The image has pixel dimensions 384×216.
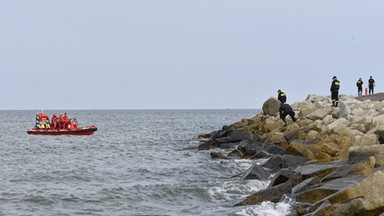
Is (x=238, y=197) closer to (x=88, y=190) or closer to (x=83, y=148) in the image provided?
(x=88, y=190)

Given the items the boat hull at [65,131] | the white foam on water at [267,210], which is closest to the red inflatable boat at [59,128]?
the boat hull at [65,131]

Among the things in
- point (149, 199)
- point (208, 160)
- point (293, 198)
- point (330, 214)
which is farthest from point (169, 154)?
point (330, 214)

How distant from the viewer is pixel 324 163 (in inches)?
511

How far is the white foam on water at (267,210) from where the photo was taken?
424 inches

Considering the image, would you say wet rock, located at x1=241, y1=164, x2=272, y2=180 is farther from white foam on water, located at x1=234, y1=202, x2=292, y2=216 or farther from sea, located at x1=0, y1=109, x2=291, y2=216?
white foam on water, located at x1=234, y1=202, x2=292, y2=216

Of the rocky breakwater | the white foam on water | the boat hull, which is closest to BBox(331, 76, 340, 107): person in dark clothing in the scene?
the rocky breakwater

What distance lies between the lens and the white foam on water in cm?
1078

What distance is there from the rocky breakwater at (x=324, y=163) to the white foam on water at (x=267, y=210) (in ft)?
0.75

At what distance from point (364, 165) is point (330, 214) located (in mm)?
3002

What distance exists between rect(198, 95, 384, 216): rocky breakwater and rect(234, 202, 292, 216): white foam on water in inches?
9.0

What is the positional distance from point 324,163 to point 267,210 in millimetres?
2699

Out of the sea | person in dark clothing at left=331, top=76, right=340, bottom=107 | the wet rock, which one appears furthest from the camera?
person in dark clothing at left=331, top=76, right=340, bottom=107

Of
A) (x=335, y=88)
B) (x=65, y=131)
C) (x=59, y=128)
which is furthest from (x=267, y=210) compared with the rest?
(x=59, y=128)

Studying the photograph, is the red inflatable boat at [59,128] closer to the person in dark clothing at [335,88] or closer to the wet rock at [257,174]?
the person in dark clothing at [335,88]
